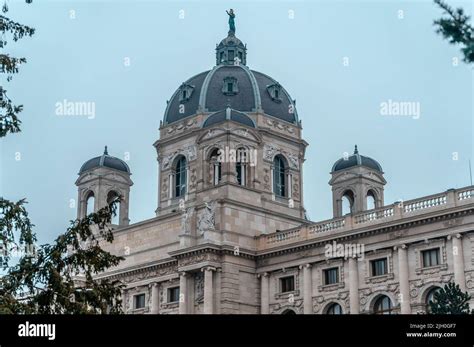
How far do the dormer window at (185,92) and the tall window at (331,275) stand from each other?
2404 cm

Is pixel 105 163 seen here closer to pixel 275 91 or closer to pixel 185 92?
pixel 185 92

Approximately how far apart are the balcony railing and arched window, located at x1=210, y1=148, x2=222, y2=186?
7.82 m

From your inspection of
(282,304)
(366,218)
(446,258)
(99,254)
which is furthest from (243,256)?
(99,254)

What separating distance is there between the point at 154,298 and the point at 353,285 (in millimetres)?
14483

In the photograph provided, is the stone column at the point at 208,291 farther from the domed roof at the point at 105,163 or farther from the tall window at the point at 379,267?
the domed roof at the point at 105,163

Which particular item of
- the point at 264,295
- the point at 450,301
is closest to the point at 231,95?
the point at 264,295

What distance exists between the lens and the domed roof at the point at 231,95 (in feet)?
222

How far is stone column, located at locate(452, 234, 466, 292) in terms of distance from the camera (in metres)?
43.6

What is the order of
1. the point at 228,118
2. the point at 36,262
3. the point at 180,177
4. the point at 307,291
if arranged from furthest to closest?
the point at 180,177 → the point at 228,118 → the point at 307,291 → the point at 36,262

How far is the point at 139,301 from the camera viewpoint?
57969mm

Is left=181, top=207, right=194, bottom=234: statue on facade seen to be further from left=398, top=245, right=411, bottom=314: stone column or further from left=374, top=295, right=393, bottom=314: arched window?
left=398, top=245, right=411, bottom=314: stone column

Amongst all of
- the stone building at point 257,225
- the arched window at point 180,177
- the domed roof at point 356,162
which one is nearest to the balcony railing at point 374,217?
the stone building at point 257,225

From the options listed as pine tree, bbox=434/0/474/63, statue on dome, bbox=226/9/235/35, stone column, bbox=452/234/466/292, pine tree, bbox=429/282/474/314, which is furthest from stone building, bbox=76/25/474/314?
pine tree, bbox=434/0/474/63
